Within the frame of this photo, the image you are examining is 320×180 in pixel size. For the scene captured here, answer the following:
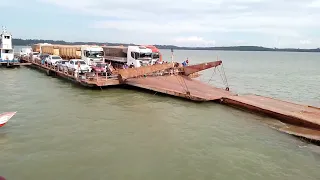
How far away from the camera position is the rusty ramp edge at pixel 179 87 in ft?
72.1

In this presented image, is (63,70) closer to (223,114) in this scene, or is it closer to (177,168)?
(223,114)

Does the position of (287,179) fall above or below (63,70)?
below

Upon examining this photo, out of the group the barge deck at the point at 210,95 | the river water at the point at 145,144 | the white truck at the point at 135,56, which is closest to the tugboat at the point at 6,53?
the barge deck at the point at 210,95

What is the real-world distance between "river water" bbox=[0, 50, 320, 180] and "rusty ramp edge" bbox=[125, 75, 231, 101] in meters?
0.90

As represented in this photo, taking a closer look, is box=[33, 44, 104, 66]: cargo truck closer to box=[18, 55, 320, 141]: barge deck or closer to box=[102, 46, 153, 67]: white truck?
box=[102, 46, 153, 67]: white truck

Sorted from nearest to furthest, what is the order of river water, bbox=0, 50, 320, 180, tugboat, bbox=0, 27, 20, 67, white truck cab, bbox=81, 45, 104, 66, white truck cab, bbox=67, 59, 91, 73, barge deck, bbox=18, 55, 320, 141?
river water, bbox=0, 50, 320, 180 → barge deck, bbox=18, 55, 320, 141 → white truck cab, bbox=67, 59, 91, 73 → white truck cab, bbox=81, 45, 104, 66 → tugboat, bbox=0, 27, 20, 67

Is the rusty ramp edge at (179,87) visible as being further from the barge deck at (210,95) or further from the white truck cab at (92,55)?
the white truck cab at (92,55)

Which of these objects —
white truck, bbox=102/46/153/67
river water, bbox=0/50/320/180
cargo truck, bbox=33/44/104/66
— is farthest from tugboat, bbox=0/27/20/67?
river water, bbox=0/50/320/180

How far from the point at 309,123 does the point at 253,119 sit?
122 inches

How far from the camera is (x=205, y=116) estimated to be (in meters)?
18.3

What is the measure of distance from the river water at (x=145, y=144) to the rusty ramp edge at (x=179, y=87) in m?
0.90

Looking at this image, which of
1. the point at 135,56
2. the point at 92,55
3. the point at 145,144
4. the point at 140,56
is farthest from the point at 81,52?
the point at 145,144

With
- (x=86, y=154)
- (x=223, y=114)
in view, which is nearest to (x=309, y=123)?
(x=223, y=114)

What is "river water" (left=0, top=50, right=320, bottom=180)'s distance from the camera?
10.8m
